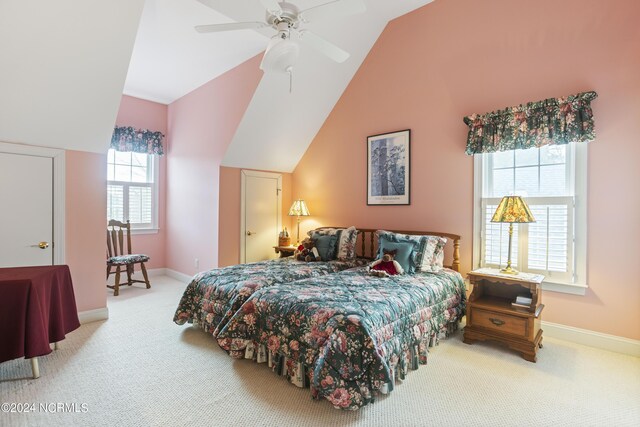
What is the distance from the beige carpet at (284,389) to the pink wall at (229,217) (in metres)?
1.84

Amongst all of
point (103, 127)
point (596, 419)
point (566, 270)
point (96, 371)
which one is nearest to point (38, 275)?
point (96, 371)

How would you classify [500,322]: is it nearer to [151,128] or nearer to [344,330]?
[344,330]

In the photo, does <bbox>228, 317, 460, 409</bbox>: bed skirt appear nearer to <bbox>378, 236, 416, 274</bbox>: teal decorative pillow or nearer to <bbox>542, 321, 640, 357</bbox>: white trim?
<bbox>378, 236, 416, 274</bbox>: teal decorative pillow

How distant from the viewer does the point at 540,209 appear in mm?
3184

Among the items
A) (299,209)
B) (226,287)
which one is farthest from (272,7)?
(299,209)

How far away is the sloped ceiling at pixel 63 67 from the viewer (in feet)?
7.96

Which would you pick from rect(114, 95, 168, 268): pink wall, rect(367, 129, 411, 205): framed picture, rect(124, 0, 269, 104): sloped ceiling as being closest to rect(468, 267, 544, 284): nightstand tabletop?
rect(367, 129, 411, 205): framed picture

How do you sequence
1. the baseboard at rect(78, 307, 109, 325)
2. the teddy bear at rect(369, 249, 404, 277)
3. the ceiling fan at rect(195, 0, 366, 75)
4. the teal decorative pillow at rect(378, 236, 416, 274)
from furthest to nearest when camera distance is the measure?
1. the baseboard at rect(78, 307, 109, 325)
2. the teal decorative pillow at rect(378, 236, 416, 274)
3. the teddy bear at rect(369, 249, 404, 277)
4. the ceiling fan at rect(195, 0, 366, 75)

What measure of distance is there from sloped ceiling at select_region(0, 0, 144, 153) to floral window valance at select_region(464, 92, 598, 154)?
3.39 metres

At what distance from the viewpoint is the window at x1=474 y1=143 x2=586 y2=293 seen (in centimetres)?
299

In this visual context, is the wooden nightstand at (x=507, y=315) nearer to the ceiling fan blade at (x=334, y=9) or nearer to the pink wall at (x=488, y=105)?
the pink wall at (x=488, y=105)

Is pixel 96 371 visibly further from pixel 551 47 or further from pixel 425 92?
pixel 551 47

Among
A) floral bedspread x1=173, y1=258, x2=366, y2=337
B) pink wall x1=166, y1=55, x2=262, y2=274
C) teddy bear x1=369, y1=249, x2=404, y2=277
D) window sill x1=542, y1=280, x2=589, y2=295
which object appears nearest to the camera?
floral bedspread x1=173, y1=258, x2=366, y2=337

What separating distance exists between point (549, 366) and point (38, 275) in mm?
4035
